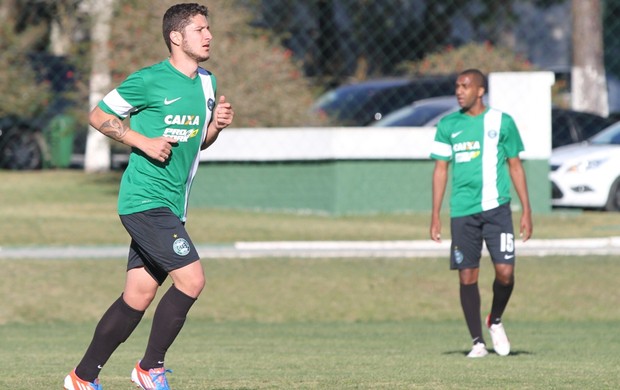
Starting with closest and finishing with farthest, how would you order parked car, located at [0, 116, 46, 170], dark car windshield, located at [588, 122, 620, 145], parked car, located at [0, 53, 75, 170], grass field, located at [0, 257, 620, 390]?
grass field, located at [0, 257, 620, 390]
dark car windshield, located at [588, 122, 620, 145]
parked car, located at [0, 53, 75, 170]
parked car, located at [0, 116, 46, 170]

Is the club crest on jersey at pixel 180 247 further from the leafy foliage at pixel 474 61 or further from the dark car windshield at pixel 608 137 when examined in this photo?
the leafy foliage at pixel 474 61

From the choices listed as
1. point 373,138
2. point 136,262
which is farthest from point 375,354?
point 373,138

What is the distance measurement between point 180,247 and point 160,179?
0.35m

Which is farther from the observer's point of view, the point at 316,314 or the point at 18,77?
the point at 18,77

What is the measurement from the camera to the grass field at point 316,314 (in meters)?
8.88

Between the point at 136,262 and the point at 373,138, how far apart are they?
1254 cm

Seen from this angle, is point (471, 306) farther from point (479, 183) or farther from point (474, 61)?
point (474, 61)

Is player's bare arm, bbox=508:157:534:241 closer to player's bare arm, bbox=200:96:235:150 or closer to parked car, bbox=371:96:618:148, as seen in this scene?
player's bare arm, bbox=200:96:235:150

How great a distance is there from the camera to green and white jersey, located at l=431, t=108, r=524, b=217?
33.9 ft

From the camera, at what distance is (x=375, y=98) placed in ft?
79.5

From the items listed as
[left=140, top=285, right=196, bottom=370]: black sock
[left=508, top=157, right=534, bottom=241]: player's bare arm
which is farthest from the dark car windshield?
[left=140, top=285, right=196, bottom=370]: black sock

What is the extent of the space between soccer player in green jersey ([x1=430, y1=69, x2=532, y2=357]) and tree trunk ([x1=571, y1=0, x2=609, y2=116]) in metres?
16.6

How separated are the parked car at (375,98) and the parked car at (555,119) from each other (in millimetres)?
500

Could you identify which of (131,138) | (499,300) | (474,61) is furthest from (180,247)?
(474,61)
